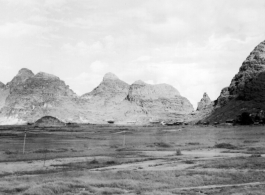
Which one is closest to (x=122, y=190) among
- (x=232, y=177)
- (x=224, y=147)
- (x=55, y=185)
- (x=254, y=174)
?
(x=55, y=185)

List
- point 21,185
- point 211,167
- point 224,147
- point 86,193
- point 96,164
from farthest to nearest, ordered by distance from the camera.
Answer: point 224,147 → point 96,164 → point 211,167 → point 21,185 → point 86,193

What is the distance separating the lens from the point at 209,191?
2367 cm

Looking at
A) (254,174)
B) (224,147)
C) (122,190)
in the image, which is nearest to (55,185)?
(122,190)

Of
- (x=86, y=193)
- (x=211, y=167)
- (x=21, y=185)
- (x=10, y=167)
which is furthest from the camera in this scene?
(x=10, y=167)

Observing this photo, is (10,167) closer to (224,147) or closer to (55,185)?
(55,185)

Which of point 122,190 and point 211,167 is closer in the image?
point 122,190

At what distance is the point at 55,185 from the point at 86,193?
2342 millimetres

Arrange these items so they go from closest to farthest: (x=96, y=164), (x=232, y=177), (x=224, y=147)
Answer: (x=232, y=177), (x=96, y=164), (x=224, y=147)

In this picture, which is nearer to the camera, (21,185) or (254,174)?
(21,185)

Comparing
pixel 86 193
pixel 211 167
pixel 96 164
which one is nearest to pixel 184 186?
pixel 86 193

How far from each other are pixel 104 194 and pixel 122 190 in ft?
4.94

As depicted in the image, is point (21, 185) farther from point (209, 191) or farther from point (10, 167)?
point (10, 167)

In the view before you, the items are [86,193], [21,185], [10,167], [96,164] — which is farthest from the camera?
[96,164]

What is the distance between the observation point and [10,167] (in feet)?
129
